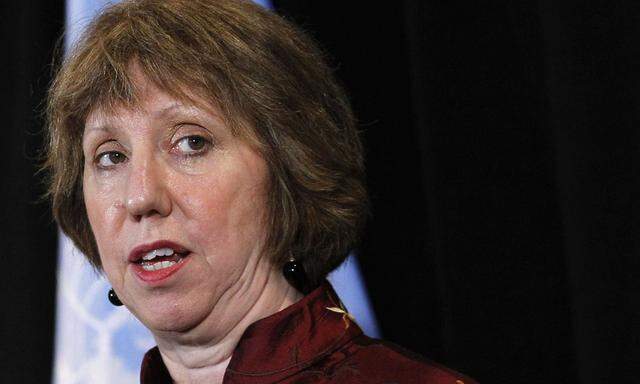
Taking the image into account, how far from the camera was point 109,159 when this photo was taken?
1.57 meters

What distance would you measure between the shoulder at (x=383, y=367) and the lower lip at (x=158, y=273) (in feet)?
0.85

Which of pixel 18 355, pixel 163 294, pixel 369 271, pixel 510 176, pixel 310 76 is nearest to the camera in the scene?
pixel 163 294

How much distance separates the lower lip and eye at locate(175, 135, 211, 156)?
0.51 ft

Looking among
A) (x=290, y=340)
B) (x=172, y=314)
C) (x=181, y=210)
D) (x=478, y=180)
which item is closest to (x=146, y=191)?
(x=181, y=210)

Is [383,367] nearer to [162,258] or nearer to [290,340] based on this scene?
[290,340]

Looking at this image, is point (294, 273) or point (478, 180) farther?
point (478, 180)

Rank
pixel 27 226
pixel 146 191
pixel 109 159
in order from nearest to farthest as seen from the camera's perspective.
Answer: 1. pixel 146 191
2. pixel 109 159
3. pixel 27 226

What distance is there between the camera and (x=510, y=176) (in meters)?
1.94

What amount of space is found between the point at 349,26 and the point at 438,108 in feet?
1.17

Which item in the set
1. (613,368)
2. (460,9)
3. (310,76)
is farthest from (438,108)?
(613,368)

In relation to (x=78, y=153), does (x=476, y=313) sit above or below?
below

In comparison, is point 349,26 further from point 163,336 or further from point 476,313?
point 163,336

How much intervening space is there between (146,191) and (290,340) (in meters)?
0.31

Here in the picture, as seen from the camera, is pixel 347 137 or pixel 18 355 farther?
pixel 18 355
